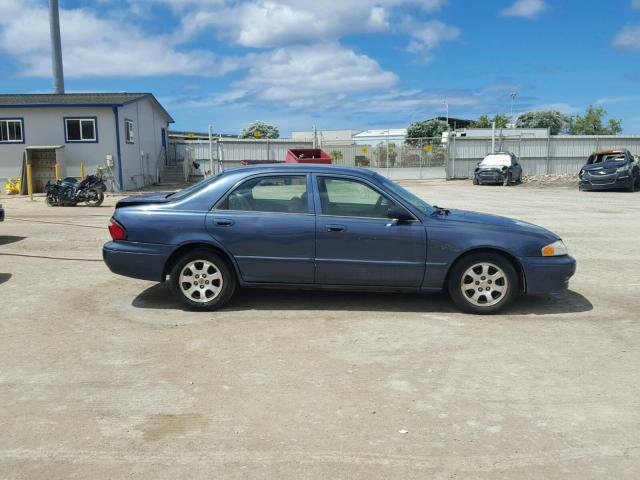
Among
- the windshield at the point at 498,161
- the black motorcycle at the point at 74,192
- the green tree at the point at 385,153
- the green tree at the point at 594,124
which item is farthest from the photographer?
the green tree at the point at 594,124

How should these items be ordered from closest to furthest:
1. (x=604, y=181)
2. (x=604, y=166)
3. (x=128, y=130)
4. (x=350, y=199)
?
(x=350, y=199)
(x=604, y=181)
(x=604, y=166)
(x=128, y=130)

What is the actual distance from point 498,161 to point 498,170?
2.95 feet

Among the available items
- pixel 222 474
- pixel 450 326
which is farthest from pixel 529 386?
pixel 222 474

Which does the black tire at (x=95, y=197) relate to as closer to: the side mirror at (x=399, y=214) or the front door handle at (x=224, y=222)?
the front door handle at (x=224, y=222)

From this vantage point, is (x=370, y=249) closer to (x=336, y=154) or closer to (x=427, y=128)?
(x=336, y=154)

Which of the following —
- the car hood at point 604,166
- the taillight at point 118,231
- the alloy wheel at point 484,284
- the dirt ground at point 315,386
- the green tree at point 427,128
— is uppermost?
the green tree at point 427,128

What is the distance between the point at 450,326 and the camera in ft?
18.5

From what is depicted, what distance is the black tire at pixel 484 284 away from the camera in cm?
592

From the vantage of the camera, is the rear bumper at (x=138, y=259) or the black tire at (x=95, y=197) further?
the black tire at (x=95, y=197)

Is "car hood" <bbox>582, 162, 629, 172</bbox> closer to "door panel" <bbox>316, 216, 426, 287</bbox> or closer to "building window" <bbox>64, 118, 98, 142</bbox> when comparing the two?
"door panel" <bbox>316, 216, 426, 287</bbox>

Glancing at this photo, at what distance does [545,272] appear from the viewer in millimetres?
Result: 5902

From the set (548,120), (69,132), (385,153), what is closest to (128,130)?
(69,132)

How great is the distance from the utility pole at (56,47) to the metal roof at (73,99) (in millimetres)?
7214

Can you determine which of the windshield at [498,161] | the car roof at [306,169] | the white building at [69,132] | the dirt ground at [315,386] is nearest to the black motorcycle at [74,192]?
the white building at [69,132]
